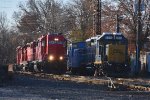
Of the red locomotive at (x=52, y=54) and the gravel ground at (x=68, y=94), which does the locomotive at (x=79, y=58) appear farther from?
the gravel ground at (x=68, y=94)

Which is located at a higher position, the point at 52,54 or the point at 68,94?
the point at 52,54

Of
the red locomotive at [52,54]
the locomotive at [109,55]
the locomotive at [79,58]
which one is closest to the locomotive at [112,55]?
the locomotive at [109,55]

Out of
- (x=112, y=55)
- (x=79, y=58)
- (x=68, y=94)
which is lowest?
(x=68, y=94)

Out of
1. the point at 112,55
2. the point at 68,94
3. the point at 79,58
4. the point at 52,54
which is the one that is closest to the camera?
the point at 68,94

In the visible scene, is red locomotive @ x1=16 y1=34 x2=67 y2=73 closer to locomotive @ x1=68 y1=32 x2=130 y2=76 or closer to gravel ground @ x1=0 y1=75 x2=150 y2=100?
locomotive @ x1=68 y1=32 x2=130 y2=76

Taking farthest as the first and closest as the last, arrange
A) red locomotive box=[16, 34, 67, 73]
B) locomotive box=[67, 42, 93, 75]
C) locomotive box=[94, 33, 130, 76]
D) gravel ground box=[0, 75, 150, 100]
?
locomotive box=[67, 42, 93, 75], red locomotive box=[16, 34, 67, 73], locomotive box=[94, 33, 130, 76], gravel ground box=[0, 75, 150, 100]

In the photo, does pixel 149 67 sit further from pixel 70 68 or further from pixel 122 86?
pixel 122 86

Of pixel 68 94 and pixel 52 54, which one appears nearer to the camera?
pixel 68 94

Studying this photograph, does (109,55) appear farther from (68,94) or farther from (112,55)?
(68,94)

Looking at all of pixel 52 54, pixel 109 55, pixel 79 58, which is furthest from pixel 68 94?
pixel 79 58

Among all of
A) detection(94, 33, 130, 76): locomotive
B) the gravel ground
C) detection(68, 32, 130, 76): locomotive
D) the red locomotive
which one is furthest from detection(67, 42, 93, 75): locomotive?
the gravel ground

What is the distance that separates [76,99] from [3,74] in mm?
12422

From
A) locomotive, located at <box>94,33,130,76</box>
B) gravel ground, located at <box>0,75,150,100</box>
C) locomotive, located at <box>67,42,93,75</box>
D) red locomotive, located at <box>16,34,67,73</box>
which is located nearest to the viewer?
gravel ground, located at <box>0,75,150,100</box>

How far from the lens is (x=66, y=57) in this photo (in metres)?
42.7
